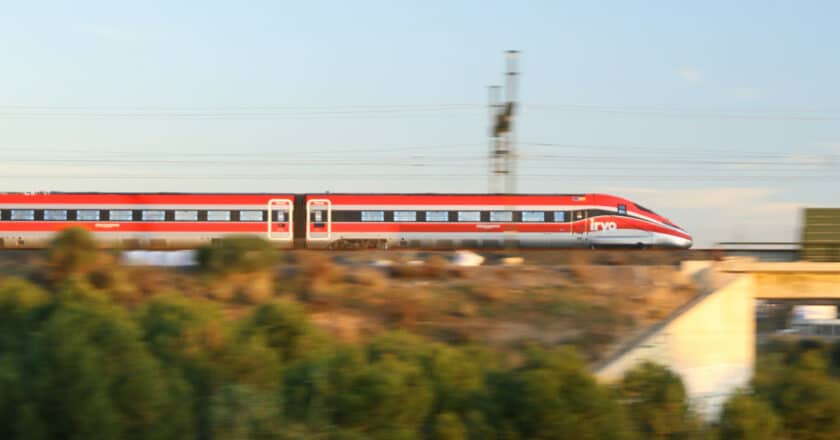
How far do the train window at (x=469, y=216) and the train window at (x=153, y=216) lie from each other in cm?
1316

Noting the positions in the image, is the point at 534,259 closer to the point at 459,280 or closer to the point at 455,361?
the point at 459,280

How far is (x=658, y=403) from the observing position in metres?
15.3

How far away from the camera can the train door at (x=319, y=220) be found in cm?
4528

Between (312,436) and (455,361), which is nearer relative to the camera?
(312,436)

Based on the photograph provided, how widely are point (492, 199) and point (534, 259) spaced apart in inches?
384

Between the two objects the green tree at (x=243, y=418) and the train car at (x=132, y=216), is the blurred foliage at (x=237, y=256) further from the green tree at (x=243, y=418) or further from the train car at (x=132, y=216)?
the green tree at (x=243, y=418)

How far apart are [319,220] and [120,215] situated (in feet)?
28.9

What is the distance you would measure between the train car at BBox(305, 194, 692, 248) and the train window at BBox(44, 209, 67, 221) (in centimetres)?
1078

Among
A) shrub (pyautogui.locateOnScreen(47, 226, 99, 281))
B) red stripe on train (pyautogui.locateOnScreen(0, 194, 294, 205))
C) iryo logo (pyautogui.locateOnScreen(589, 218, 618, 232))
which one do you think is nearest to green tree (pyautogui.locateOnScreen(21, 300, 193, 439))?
shrub (pyautogui.locateOnScreen(47, 226, 99, 281))

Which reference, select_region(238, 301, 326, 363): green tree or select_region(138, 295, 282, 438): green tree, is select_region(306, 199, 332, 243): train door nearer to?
select_region(238, 301, 326, 363): green tree

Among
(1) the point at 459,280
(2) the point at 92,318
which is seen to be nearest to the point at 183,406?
(2) the point at 92,318

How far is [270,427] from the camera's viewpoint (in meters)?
12.4

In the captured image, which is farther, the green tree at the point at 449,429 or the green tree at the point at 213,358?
the green tree at the point at 213,358

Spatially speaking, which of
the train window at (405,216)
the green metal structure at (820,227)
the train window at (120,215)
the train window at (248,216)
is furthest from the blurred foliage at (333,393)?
the train window at (120,215)
